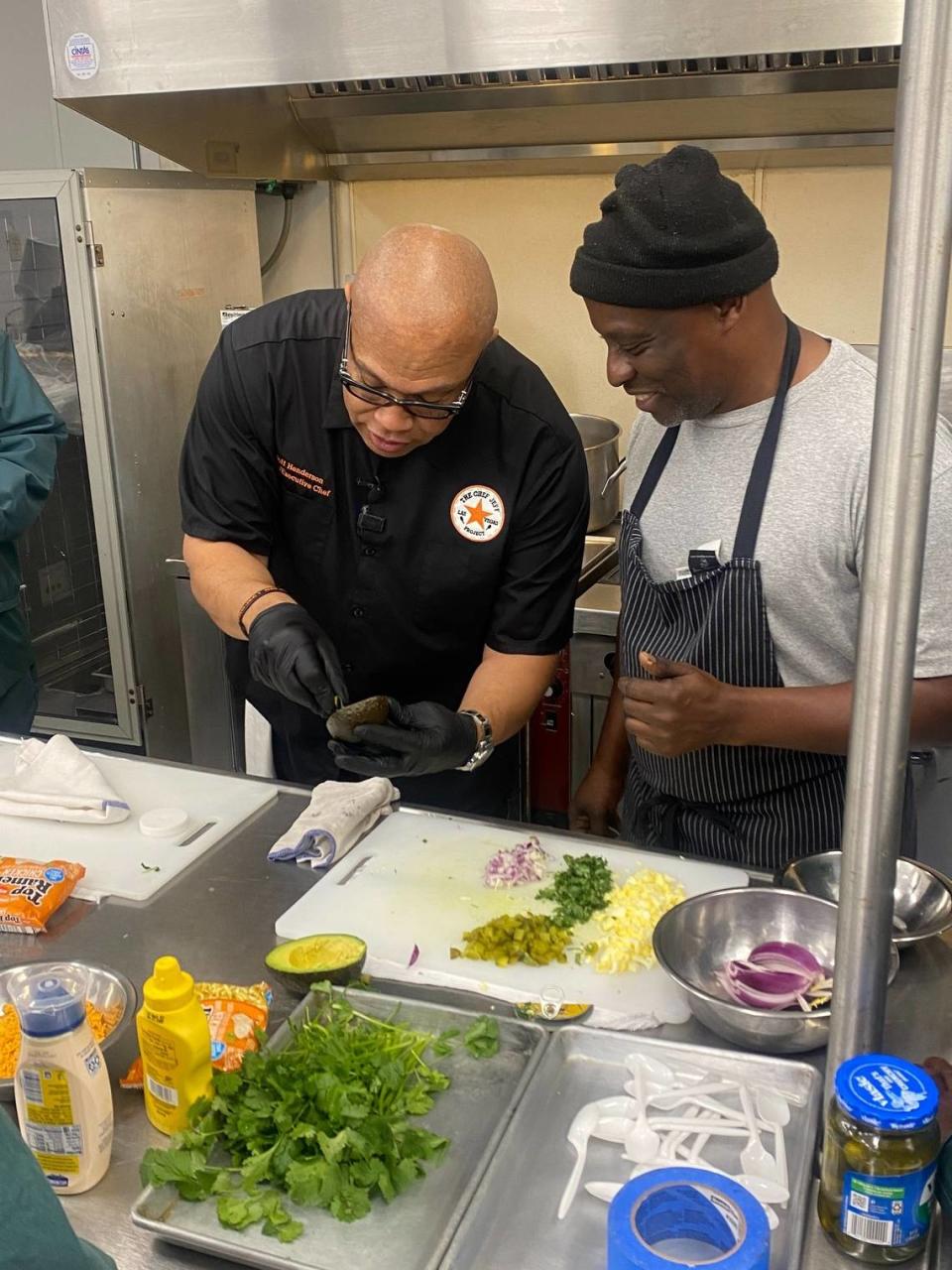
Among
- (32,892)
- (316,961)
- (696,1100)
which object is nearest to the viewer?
(696,1100)

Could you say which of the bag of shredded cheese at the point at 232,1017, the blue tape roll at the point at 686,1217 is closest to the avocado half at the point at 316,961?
the bag of shredded cheese at the point at 232,1017

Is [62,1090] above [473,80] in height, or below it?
below

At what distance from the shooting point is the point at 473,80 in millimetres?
2742

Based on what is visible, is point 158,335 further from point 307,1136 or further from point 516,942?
point 307,1136

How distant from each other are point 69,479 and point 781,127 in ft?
7.17

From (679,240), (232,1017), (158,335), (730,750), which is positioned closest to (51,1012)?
(232,1017)

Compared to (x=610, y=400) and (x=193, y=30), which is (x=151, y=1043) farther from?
(x=610, y=400)

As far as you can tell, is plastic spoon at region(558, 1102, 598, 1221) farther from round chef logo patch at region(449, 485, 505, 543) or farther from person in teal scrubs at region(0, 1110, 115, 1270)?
round chef logo patch at region(449, 485, 505, 543)

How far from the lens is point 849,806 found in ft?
2.82

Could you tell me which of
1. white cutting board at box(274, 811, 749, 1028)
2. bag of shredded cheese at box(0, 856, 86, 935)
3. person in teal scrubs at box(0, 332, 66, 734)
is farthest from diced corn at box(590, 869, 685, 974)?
person in teal scrubs at box(0, 332, 66, 734)

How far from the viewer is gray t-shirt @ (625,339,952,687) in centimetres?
159

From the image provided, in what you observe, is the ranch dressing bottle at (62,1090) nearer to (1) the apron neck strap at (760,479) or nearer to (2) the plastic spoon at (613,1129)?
(2) the plastic spoon at (613,1129)

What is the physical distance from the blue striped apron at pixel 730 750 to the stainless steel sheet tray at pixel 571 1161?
58 cm

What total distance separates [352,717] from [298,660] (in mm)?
165
